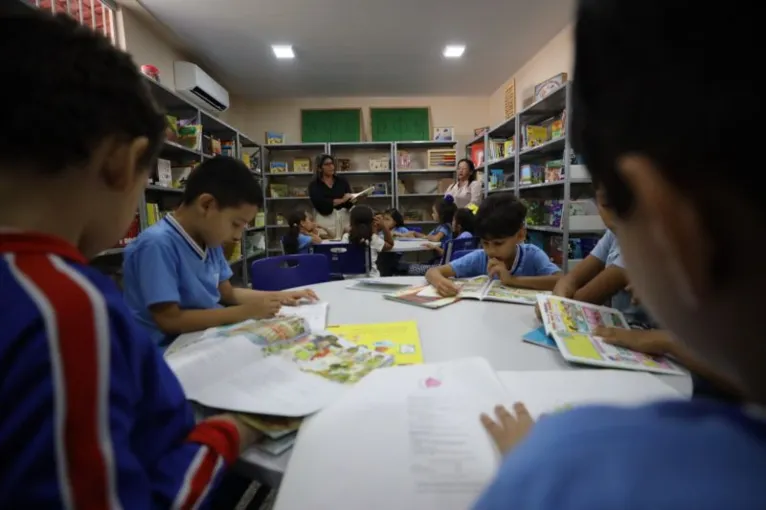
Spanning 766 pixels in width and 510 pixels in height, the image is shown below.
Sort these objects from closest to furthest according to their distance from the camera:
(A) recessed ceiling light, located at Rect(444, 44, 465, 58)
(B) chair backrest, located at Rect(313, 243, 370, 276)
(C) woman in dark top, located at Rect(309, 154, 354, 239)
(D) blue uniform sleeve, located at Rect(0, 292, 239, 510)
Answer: (D) blue uniform sleeve, located at Rect(0, 292, 239, 510)
(B) chair backrest, located at Rect(313, 243, 370, 276)
(A) recessed ceiling light, located at Rect(444, 44, 465, 58)
(C) woman in dark top, located at Rect(309, 154, 354, 239)

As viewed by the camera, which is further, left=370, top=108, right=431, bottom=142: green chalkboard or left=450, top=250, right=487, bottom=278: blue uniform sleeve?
left=370, top=108, right=431, bottom=142: green chalkboard

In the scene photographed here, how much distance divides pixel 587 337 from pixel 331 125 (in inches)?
202

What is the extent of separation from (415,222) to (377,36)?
253 centimetres

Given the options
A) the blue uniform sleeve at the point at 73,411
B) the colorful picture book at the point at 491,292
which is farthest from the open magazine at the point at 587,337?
the blue uniform sleeve at the point at 73,411

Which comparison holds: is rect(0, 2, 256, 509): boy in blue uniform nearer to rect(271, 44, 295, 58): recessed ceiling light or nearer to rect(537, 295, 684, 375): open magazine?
rect(537, 295, 684, 375): open magazine

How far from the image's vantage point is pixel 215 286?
1318 millimetres

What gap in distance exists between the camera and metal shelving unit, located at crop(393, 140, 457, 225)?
17.4ft

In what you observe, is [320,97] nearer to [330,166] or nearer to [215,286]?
[330,166]

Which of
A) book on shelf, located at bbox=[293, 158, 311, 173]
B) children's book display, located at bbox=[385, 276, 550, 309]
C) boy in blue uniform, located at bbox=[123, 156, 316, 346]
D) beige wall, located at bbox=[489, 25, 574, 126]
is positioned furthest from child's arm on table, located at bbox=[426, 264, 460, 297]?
book on shelf, located at bbox=[293, 158, 311, 173]

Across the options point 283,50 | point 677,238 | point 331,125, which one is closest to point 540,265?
point 677,238

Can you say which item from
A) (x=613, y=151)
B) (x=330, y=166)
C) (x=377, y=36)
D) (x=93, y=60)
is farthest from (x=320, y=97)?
(x=613, y=151)

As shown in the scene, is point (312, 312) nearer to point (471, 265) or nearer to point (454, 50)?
point (471, 265)

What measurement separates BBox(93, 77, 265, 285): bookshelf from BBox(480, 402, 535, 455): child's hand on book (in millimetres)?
1904

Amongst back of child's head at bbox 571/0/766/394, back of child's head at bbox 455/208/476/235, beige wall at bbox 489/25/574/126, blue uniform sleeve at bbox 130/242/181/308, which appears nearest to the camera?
back of child's head at bbox 571/0/766/394
